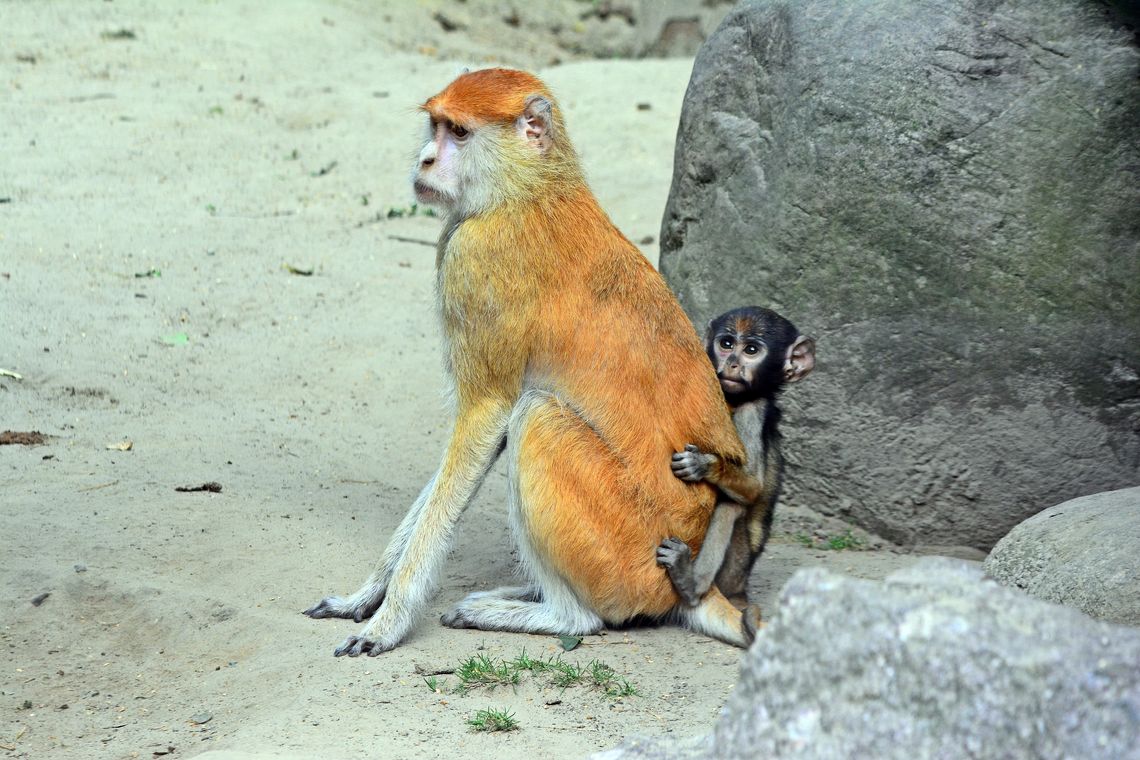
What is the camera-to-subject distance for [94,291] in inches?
318

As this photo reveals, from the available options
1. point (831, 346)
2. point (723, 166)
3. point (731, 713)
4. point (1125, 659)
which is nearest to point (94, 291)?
point (723, 166)

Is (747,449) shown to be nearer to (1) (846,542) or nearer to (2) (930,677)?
(1) (846,542)

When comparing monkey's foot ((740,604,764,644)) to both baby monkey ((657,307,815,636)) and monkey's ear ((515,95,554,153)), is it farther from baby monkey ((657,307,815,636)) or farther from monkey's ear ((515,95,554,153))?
monkey's ear ((515,95,554,153))

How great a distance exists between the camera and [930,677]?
2.35m

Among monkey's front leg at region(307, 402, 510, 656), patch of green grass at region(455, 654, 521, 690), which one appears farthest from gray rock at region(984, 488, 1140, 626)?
monkey's front leg at region(307, 402, 510, 656)

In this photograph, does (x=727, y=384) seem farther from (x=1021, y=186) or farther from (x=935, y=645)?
(x=935, y=645)

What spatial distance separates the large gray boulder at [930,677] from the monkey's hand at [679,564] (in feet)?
7.58

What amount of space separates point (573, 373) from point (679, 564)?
87 cm

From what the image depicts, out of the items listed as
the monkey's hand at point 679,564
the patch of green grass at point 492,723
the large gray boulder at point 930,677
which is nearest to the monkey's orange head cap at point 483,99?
the monkey's hand at point 679,564

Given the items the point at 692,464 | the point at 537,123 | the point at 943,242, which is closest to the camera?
the point at 692,464

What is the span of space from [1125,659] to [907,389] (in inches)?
142

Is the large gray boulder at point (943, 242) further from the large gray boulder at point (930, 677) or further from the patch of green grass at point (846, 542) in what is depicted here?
the large gray boulder at point (930, 677)

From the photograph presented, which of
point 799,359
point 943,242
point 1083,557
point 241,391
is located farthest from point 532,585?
point 241,391

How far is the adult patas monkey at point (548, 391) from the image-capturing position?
4832 millimetres
